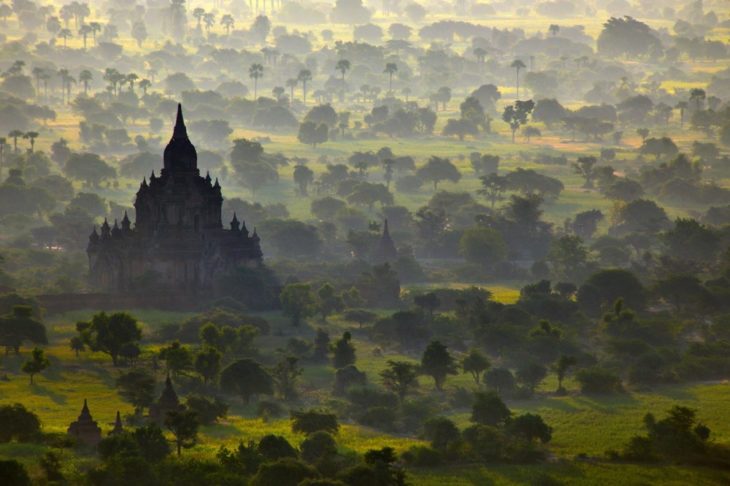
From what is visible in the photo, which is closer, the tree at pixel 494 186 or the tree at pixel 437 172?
the tree at pixel 494 186

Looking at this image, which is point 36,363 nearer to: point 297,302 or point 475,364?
point 475,364

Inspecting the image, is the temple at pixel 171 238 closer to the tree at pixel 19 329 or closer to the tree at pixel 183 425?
the tree at pixel 19 329

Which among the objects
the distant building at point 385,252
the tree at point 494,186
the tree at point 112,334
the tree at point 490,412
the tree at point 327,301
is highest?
the tree at point 494,186

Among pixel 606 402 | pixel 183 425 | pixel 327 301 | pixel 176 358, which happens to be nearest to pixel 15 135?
pixel 327 301

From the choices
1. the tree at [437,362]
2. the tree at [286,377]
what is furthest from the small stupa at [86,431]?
the tree at [437,362]

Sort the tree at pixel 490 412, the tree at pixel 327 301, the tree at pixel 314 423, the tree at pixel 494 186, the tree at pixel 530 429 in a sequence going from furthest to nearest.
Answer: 1. the tree at pixel 494 186
2. the tree at pixel 327 301
3. the tree at pixel 490 412
4. the tree at pixel 314 423
5. the tree at pixel 530 429

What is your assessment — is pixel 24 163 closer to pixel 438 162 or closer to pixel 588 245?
pixel 438 162

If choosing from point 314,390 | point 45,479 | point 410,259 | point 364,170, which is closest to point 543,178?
point 364,170
